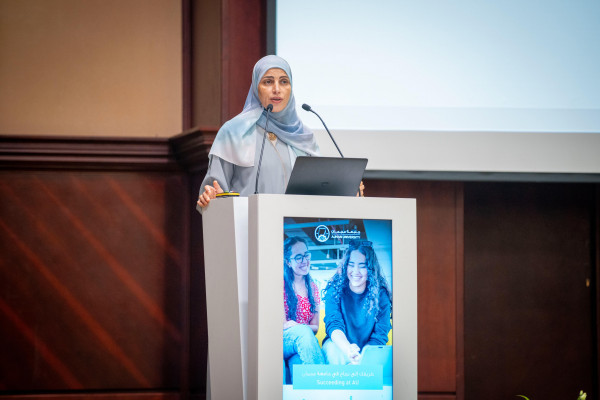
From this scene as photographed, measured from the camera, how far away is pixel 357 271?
2.25 meters

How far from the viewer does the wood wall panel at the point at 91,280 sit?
3967 mm

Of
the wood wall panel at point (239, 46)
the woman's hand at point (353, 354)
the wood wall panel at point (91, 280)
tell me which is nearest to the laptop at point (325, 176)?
the woman's hand at point (353, 354)

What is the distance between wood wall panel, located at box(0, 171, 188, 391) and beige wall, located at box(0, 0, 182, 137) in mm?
359

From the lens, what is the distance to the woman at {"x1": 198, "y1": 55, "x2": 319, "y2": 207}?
2.78 meters

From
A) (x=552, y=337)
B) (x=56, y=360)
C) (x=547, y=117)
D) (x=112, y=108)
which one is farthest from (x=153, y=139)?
(x=552, y=337)

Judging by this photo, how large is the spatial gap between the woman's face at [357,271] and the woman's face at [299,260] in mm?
123

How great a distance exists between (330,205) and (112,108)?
7.73 ft

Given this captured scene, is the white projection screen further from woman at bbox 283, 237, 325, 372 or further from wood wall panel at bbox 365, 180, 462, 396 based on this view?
woman at bbox 283, 237, 325, 372

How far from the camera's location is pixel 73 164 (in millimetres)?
4023

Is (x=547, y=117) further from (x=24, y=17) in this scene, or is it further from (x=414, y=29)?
(x=24, y=17)

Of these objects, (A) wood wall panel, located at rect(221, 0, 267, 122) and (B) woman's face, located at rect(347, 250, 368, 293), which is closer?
(B) woman's face, located at rect(347, 250, 368, 293)

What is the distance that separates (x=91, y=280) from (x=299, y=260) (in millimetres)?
2074

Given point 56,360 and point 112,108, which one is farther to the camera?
point 112,108

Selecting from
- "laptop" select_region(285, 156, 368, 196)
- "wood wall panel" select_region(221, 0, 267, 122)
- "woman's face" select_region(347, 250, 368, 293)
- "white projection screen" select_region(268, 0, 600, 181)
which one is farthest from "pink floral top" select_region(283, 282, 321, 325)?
"wood wall panel" select_region(221, 0, 267, 122)
